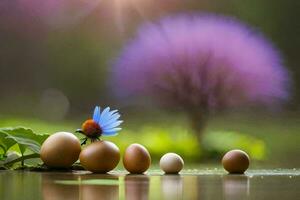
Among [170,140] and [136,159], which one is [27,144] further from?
[170,140]

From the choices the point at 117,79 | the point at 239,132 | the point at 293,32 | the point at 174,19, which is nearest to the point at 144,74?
the point at 117,79

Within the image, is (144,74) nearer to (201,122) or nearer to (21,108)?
(201,122)

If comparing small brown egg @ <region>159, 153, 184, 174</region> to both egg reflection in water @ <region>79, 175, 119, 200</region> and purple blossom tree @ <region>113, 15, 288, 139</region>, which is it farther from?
egg reflection in water @ <region>79, 175, 119, 200</region>

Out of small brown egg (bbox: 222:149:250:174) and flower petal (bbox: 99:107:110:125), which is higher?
flower petal (bbox: 99:107:110:125)

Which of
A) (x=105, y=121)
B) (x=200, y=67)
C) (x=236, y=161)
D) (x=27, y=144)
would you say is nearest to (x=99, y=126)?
(x=105, y=121)

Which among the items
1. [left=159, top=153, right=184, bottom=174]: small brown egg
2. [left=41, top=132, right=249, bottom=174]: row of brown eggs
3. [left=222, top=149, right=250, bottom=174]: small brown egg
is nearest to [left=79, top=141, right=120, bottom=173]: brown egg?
[left=41, top=132, right=249, bottom=174]: row of brown eggs

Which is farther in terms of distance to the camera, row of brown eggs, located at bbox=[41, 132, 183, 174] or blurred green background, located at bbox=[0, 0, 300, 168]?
blurred green background, located at bbox=[0, 0, 300, 168]

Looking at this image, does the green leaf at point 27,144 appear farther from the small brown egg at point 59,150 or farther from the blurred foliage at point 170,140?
the blurred foliage at point 170,140
